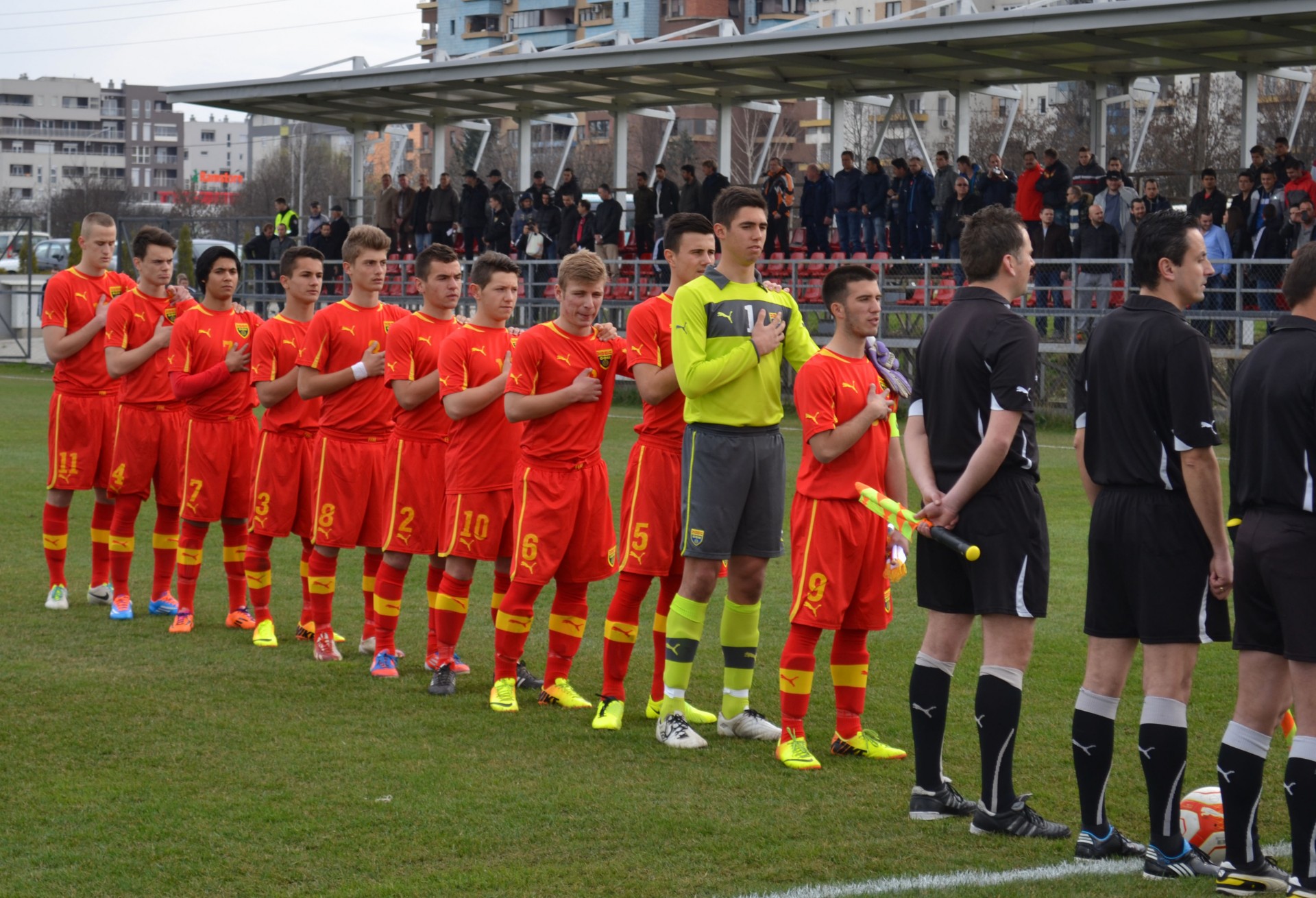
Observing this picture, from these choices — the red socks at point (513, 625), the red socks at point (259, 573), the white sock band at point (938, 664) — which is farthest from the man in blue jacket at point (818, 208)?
the white sock band at point (938, 664)

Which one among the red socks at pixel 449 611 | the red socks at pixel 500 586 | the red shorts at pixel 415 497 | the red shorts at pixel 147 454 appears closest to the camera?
the red socks at pixel 449 611

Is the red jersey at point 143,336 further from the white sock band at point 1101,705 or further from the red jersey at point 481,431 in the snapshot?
the white sock band at point 1101,705

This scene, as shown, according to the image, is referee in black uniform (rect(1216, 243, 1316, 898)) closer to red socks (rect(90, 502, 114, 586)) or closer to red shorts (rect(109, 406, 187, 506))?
red shorts (rect(109, 406, 187, 506))

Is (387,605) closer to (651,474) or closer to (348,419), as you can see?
(348,419)

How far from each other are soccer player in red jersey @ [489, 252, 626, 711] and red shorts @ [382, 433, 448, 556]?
0.83 metres

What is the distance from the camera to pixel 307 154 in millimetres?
93438

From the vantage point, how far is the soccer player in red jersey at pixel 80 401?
934cm

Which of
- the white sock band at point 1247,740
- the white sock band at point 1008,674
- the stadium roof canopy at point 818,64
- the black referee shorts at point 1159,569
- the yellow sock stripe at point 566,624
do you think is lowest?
the yellow sock stripe at point 566,624

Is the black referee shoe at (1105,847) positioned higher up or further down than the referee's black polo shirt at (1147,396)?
further down

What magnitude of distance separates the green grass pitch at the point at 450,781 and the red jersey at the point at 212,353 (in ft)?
4.52

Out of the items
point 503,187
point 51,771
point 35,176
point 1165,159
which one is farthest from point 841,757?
point 35,176

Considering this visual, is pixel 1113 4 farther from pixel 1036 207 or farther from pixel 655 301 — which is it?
pixel 655 301

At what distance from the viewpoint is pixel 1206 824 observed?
4.96m

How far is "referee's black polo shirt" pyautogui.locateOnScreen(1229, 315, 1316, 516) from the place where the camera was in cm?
427
